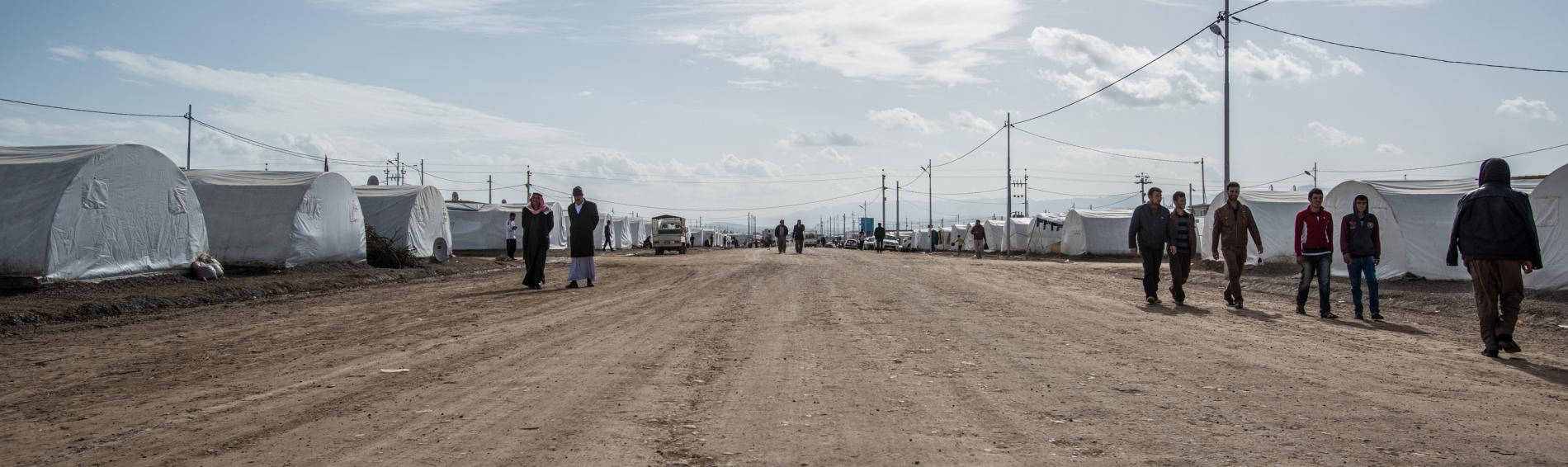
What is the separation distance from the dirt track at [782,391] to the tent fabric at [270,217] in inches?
399

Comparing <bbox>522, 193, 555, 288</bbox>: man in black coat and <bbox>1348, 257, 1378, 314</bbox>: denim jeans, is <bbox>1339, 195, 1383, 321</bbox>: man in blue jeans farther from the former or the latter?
<bbox>522, 193, 555, 288</bbox>: man in black coat

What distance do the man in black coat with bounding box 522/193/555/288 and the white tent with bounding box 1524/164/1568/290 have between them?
15249 millimetres

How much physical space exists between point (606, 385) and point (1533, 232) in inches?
292

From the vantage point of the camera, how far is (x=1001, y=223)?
52.3 metres

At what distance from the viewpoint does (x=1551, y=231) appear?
14.1 m

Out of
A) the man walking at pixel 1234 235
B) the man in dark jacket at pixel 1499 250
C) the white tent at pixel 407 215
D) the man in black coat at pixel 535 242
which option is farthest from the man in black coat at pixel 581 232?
the white tent at pixel 407 215

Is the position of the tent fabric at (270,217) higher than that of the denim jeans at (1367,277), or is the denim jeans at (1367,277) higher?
the tent fabric at (270,217)

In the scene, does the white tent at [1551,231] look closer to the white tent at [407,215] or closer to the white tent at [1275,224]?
the white tent at [1275,224]

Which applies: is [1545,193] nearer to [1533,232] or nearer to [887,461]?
[1533,232]

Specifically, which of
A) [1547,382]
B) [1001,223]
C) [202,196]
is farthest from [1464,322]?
[1001,223]

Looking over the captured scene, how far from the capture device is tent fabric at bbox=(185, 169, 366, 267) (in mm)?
20109

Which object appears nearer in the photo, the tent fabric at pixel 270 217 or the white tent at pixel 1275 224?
the tent fabric at pixel 270 217

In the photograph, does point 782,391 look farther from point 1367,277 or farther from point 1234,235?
point 1234,235

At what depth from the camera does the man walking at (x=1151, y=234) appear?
12656mm
